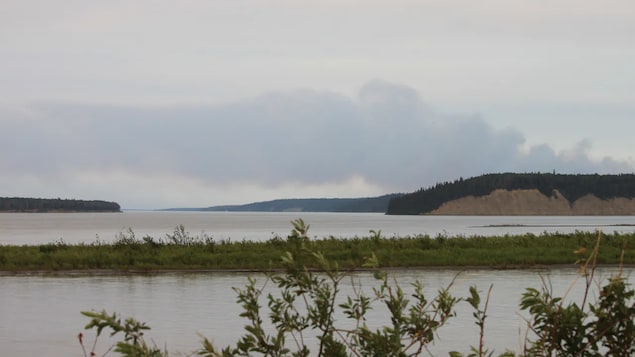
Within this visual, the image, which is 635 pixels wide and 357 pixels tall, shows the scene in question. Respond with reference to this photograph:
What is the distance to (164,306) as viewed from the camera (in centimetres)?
2322

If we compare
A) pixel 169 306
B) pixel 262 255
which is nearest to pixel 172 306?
pixel 169 306

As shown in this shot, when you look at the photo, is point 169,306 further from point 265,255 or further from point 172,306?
point 265,255

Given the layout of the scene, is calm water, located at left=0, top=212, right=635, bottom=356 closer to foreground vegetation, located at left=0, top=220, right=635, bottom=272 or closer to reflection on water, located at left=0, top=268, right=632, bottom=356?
reflection on water, located at left=0, top=268, right=632, bottom=356

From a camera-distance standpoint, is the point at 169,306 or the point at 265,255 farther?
the point at 265,255

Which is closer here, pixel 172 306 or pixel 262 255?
pixel 172 306

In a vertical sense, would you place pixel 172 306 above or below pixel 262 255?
below

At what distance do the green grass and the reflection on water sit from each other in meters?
2.24

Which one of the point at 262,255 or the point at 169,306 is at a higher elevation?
the point at 262,255

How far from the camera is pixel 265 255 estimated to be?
38.6 m

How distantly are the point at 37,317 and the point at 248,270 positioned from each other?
15.9m

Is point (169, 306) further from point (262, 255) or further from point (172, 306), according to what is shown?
point (262, 255)

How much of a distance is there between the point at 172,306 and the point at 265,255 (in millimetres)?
15491

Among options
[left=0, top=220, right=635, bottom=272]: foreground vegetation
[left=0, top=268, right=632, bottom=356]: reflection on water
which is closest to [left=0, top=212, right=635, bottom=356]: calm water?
[left=0, top=268, right=632, bottom=356]: reflection on water

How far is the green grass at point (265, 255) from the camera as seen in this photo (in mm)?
37125
